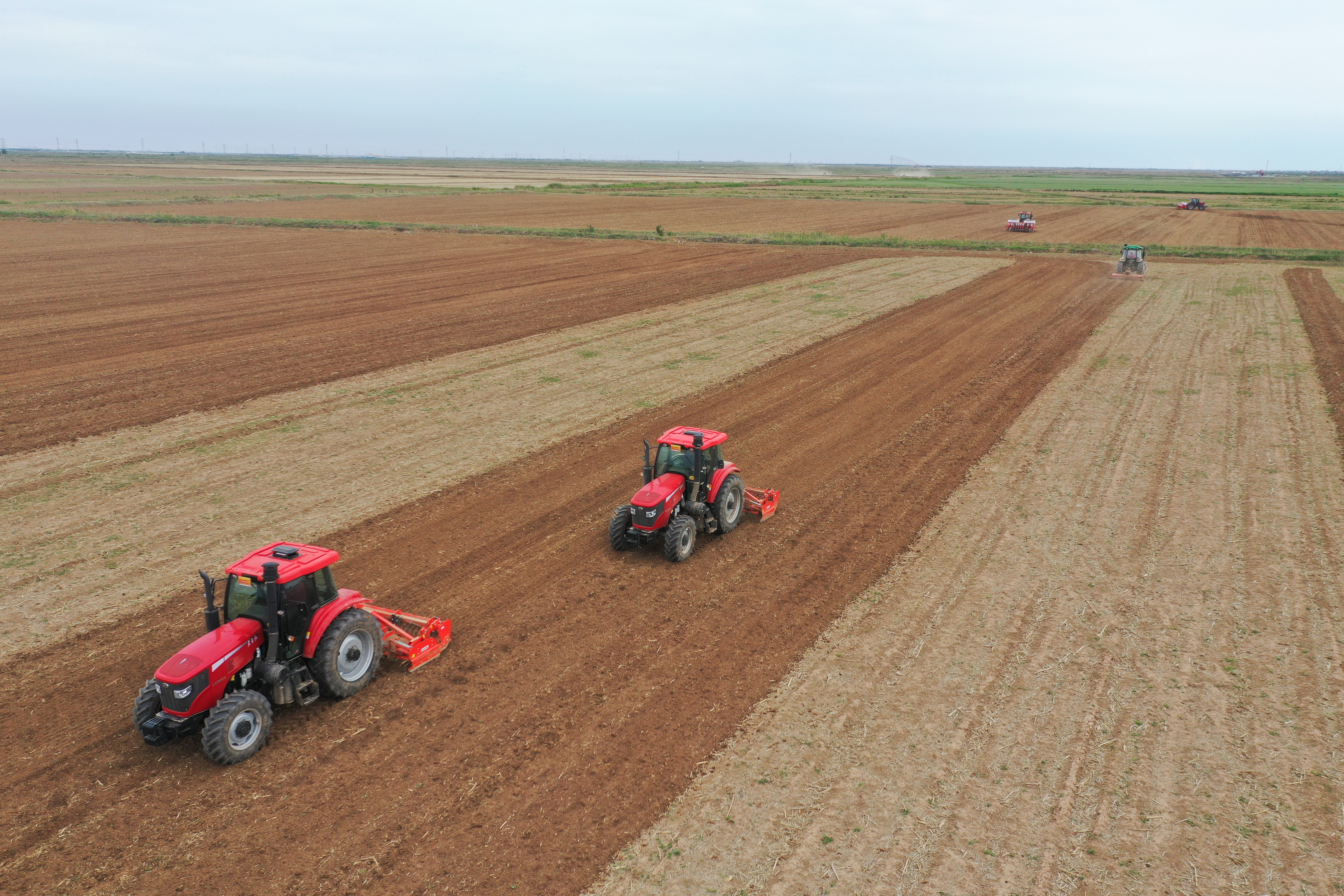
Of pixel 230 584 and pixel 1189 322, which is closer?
pixel 230 584

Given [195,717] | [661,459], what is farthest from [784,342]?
[195,717]

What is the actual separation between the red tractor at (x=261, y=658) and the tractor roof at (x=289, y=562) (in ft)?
0.04

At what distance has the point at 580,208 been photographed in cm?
8375

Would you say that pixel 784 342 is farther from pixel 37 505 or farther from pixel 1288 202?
pixel 1288 202

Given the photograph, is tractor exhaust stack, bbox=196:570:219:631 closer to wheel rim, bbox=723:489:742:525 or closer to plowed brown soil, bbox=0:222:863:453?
wheel rim, bbox=723:489:742:525

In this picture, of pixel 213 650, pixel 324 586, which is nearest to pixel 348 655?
pixel 324 586

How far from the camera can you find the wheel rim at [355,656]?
9.57 metres

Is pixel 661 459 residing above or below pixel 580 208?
below

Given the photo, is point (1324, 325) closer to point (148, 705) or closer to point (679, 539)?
point (679, 539)

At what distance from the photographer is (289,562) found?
30.0ft

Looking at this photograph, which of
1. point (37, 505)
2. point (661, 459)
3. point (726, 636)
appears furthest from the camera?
point (37, 505)

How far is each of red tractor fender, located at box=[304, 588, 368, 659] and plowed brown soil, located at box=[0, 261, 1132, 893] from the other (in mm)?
884

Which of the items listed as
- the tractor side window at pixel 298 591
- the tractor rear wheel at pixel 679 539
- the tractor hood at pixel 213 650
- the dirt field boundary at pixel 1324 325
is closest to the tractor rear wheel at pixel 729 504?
the tractor rear wheel at pixel 679 539

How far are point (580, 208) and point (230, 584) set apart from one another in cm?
A: 7915
